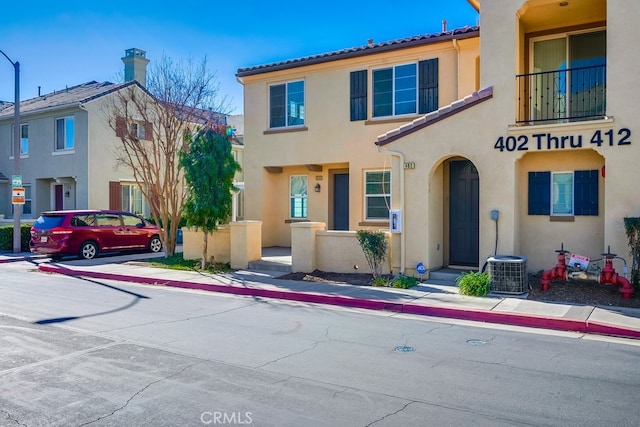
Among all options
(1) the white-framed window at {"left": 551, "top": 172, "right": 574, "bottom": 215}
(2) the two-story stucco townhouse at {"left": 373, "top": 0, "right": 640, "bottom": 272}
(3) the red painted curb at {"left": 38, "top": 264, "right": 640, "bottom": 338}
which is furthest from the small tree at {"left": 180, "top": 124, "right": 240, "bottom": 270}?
(1) the white-framed window at {"left": 551, "top": 172, "right": 574, "bottom": 215}

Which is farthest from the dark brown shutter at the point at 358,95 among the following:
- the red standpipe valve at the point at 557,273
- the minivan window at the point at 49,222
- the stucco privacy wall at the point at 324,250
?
the minivan window at the point at 49,222

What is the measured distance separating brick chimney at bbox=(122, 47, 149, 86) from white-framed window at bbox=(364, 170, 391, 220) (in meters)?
17.2

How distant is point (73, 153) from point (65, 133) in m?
1.31

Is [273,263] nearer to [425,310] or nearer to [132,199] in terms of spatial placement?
[425,310]

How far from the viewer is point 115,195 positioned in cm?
2597

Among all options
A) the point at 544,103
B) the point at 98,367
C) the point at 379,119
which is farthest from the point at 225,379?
the point at 379,119

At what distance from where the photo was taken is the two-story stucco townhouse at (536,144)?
1084 cm

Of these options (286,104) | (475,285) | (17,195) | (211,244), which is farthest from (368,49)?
(17,195)

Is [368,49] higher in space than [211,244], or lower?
higher

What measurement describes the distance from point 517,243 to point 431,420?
815 centimetres

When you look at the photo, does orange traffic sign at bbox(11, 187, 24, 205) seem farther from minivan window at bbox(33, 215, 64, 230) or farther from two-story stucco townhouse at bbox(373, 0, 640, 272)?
two-story stucco townhouse at bbox(373, 0, 640, 272)

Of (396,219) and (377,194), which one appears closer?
(396,219)

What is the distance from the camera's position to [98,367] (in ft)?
20.8

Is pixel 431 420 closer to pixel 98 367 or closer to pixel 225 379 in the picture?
pixel 225 379
